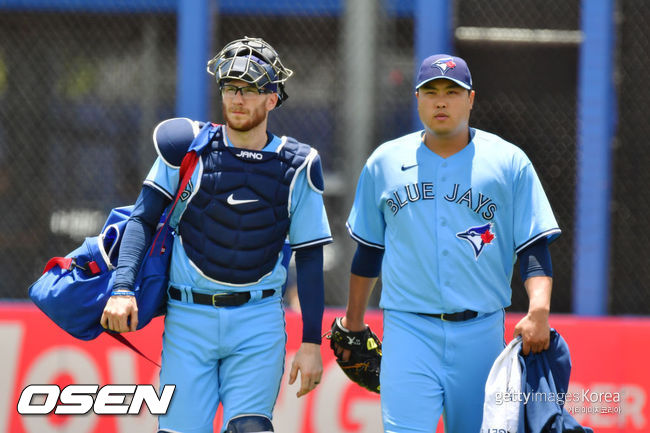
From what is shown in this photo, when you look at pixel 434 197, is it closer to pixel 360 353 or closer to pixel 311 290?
pixel 311 290

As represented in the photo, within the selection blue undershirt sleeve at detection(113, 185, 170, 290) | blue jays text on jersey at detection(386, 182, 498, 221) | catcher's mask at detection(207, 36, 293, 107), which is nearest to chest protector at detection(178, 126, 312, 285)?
blue undershirt sleeve at detection(113, 185, 170, 290)

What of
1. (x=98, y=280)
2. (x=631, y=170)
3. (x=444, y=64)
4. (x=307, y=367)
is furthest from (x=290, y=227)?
(x=631, y=170)

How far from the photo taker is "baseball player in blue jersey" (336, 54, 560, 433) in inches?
141

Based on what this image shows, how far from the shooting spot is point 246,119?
3566 mm

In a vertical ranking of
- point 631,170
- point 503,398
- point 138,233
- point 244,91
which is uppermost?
point 244,91

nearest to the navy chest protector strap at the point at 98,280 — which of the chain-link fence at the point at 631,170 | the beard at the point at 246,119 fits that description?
the beard at the point at 246,119

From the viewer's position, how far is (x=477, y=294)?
3.64m

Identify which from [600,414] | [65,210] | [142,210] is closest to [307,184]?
[142,210]

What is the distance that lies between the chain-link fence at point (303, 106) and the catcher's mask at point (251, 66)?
2.79 m

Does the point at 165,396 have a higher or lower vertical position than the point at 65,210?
lower

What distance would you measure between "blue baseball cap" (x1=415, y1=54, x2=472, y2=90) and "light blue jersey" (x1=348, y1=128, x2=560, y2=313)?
0.29 m

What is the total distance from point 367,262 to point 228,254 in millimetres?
706

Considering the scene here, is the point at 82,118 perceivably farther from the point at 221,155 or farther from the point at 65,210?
the point at 221,155

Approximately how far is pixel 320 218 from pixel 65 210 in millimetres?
4210
